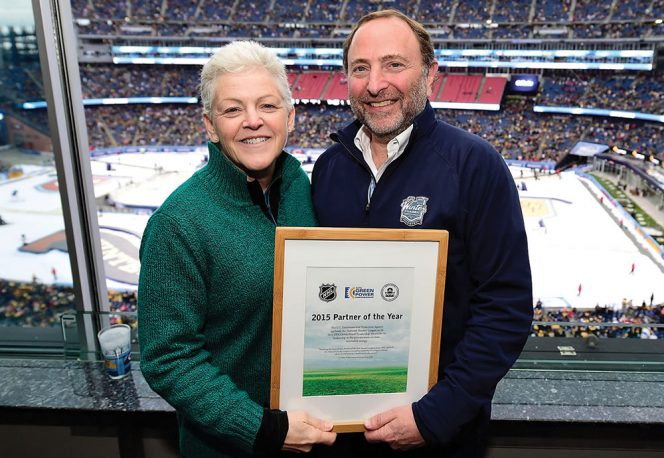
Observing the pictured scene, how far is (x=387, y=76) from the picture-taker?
1.18m

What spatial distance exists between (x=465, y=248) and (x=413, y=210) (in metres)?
0.15

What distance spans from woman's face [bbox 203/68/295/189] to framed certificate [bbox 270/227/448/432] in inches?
7.5

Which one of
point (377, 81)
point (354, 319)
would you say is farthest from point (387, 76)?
point (354, 319)

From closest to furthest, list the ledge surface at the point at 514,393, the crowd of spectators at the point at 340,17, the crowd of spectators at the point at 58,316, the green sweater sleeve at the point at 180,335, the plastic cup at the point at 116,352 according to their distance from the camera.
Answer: the green sweater sleeve at the point at 180,335 < the ledge surface at the point at 514,393 < the plastic cup at the point at 116,352 < the crowd of spectators at the point at 58,316 < the crowd of spectators at the point at 340,17

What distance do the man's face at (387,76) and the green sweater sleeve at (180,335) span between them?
1.69ft

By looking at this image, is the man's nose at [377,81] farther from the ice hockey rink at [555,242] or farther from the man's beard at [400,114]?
the ice hockey rink at [555,242]

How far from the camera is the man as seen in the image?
3.59 feet

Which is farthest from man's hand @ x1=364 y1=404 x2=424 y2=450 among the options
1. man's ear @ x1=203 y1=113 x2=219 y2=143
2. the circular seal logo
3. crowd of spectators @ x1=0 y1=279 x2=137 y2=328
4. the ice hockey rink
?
the ice hockey rink

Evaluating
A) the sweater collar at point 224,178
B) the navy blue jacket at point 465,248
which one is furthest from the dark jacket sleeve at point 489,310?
the sweater collar at point 224,178

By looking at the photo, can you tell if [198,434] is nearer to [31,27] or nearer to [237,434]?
[237,434]

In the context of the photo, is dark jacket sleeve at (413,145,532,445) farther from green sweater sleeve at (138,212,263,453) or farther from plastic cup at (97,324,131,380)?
plastic cup at (97,324,131,380)

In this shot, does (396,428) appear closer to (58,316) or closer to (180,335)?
(180,335)

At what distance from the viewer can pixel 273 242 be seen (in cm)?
108

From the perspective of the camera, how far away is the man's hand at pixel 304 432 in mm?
1043
